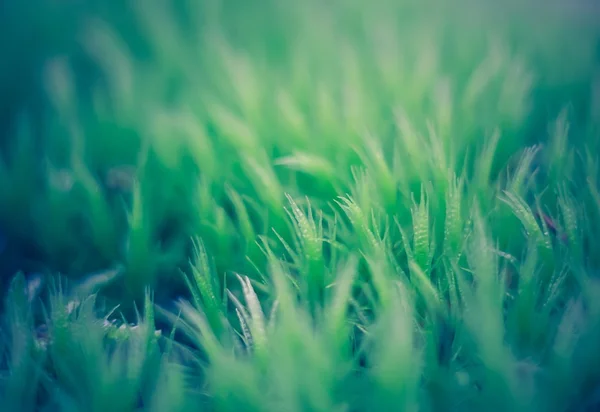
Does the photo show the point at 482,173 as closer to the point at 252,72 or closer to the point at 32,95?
the point at 252,72

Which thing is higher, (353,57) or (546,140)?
(353,57)

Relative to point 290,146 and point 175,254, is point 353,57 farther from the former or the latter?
point 175,254

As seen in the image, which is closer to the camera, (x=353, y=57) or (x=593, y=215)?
(x=593, y=215)

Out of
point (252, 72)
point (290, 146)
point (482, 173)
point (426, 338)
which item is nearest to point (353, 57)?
point (252, 72)

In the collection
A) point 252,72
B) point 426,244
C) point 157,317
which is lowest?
point 157,317

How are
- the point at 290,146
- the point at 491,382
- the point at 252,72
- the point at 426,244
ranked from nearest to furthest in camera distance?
the point at 491,382, the point at 426,244, the point at 290,146, the point at 252,72

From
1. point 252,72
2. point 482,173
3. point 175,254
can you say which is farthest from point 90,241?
point 482,173

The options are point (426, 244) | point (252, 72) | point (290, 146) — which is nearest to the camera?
point (426, 244)
